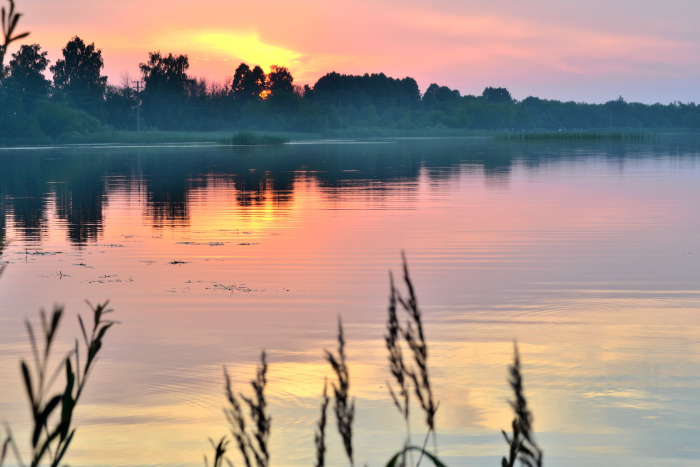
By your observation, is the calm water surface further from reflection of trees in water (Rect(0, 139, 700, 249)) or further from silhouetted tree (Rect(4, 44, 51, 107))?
silhouetted tree (Rect(4, 44, 51, 107))

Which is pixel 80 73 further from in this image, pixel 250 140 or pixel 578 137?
pixel 578 137

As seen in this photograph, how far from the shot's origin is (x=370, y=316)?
11.8m

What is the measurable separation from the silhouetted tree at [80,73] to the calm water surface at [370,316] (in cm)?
13387

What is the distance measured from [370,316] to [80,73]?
157373 mm

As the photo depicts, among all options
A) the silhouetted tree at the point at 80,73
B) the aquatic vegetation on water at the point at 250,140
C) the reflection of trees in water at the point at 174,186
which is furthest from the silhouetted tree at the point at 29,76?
the reflection of trees in water at the point at 174,186

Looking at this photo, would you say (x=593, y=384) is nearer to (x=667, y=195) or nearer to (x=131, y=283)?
(x=131, y=283)

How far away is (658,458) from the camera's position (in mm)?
6480

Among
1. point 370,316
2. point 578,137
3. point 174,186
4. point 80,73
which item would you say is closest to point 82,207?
point 174,186

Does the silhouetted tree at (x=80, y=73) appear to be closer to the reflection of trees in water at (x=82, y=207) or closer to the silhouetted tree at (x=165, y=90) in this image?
the silhouetted tree at (x=165, y=90)

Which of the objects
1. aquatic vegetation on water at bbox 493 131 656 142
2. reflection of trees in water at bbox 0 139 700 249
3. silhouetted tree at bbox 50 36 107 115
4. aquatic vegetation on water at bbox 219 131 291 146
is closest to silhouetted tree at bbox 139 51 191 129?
silhouetted tree at bbox 50 36 107 115

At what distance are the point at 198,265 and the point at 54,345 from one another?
6023 mm

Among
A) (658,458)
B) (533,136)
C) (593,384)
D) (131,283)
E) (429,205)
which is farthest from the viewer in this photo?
(533,136)

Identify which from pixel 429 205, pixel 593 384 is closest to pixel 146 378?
pixel 593 384

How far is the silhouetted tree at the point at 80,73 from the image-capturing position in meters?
155
